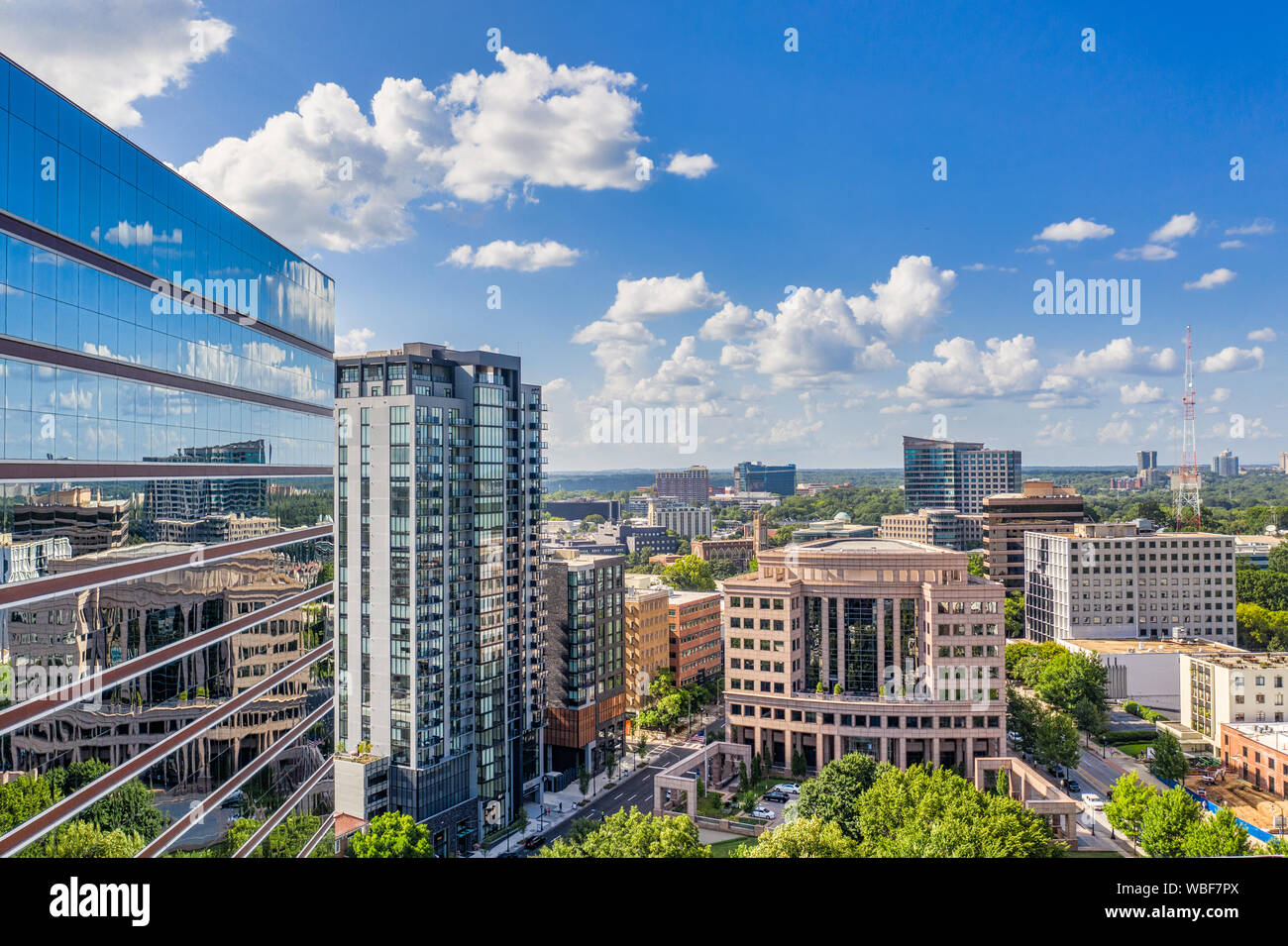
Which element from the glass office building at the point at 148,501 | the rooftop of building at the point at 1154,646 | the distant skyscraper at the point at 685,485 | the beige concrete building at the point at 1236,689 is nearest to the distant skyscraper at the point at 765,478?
the distant skyscraper at the point at 685,485

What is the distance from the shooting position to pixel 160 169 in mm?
6188

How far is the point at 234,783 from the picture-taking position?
7152 millimetres

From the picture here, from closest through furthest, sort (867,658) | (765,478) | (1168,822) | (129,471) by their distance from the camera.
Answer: (129,471) < (1168,822) < (867,658) < (765,478)

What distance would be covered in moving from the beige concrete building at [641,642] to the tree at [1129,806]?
14321 mm

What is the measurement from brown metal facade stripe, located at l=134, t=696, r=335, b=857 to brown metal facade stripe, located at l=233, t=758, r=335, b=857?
1.79 ft

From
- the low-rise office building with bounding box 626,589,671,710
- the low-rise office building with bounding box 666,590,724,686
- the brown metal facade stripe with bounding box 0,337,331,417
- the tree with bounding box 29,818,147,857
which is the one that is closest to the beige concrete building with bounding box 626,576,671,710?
the low-rise office building with bounding box 626,589,671,710

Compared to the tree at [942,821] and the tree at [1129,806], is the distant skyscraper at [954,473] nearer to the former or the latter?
the tree at [1129,806]

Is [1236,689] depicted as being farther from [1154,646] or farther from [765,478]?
[765,478]

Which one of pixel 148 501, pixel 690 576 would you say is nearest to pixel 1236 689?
pixel 148 501

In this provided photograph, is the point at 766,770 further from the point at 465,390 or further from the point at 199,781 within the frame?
the point at 199,781

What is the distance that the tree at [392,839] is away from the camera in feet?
44.2

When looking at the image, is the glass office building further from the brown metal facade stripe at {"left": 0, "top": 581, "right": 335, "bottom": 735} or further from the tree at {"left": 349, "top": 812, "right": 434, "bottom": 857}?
the tree at {"left": 349, "top": 812, "right": 434, "bottom": 857}

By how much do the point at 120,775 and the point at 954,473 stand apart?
45812 mm
